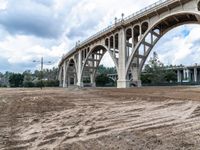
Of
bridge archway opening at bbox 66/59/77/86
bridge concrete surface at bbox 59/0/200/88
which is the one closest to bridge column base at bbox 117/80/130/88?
bridge concrete surface at bbox 59/0/200/88

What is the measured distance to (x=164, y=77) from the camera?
291ft

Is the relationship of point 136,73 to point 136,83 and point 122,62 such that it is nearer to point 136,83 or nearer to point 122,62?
point 136,83

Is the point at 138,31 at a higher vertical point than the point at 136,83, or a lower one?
higher

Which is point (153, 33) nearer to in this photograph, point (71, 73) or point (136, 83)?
point (136, 83)

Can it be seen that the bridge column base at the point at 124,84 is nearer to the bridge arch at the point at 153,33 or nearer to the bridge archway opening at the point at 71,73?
the bridge arch at the point at 153,33

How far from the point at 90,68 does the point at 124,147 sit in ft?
241

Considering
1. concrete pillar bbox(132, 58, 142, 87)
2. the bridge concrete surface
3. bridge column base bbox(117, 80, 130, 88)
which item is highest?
the bridge concrete surface

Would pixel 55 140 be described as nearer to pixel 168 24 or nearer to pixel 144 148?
Result: pixel 144 148

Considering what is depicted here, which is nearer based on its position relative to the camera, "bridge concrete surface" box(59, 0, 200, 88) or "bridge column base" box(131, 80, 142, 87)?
"bridge concrete surface" box(59, 0, 200, 88)

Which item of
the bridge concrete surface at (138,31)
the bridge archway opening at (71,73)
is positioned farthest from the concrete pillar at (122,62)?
the bridge archway opening at (71,73)

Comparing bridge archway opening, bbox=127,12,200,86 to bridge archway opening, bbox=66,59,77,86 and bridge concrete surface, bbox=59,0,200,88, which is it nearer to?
bridge concrete surface, bbox=59,0,200,88

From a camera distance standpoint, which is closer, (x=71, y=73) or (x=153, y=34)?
(x=153, y=34)

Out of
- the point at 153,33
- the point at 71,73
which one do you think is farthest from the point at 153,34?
the point at 71,73

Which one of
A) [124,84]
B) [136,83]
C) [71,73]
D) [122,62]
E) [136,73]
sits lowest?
[124,84]
